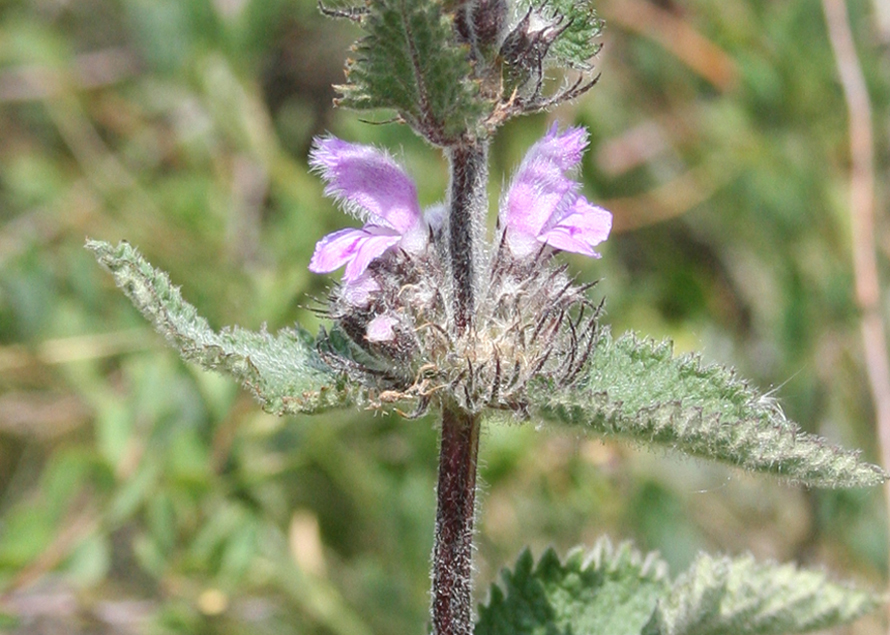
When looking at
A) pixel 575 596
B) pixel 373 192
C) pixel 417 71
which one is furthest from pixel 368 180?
pixel 575 596

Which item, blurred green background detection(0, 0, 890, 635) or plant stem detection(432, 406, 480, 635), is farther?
blurred green background detection(0, 0, 890, 635)

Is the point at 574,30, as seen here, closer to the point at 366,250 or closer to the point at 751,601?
the point at 366,250

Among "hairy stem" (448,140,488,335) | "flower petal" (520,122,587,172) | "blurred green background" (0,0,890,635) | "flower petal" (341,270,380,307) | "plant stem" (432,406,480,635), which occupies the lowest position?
"plant stem" (432,406,480,635)

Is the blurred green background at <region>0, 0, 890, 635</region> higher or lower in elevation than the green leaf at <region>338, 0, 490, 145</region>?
higher

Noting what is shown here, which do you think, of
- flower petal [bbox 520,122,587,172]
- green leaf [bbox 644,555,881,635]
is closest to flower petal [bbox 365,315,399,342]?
flower petal [bbox 520,122,587,172]

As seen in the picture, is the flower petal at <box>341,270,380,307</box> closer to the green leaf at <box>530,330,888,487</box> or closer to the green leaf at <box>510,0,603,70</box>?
the green leaf at <box>530,330,888,487</box>

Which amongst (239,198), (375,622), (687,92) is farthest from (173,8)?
(375,622)

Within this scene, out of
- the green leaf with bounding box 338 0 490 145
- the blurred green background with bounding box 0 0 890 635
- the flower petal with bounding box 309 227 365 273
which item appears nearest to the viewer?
the green leaf with bounding box 338 0 490 145
